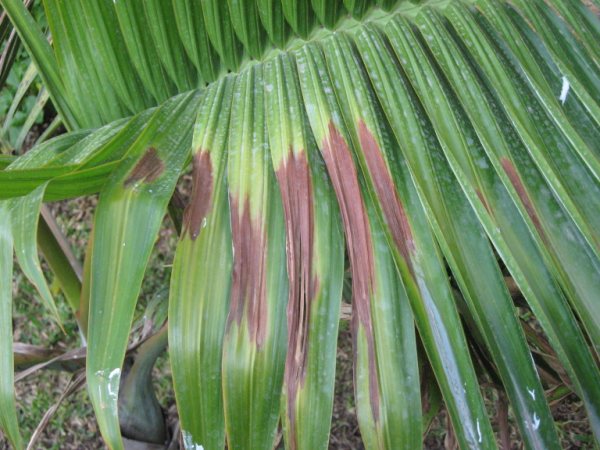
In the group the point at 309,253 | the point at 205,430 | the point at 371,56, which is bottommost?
the point at 205,430

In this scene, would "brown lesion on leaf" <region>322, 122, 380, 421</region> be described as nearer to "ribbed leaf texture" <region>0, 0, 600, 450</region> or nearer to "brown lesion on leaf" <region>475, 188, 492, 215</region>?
"ribbed leaf texture" <region>0, 0, 600, 450</region>

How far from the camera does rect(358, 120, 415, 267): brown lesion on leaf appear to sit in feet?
1.98

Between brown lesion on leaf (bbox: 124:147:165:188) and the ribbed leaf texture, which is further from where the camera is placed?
brown lesion on leaf (bbox: 124:147:165:188)

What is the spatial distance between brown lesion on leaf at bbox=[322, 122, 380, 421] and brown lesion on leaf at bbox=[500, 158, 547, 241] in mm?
142

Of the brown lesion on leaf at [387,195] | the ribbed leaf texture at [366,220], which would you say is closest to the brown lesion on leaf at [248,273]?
the ribbed leaf texture at [366,220]

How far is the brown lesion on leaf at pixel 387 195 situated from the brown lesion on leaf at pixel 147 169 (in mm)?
220

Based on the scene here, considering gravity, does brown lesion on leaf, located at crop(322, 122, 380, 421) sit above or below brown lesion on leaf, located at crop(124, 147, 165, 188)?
below

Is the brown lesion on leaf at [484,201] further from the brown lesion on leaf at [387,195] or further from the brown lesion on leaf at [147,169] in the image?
the brown lesion on leaf at [147,169]

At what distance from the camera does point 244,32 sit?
0.81 m

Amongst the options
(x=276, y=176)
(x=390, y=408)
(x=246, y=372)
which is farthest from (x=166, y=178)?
(x=390, y=408)

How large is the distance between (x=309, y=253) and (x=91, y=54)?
460 mm

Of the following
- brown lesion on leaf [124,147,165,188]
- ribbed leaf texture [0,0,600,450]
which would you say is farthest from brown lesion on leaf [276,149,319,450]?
brown lesion on leaf [124,147,165,188]

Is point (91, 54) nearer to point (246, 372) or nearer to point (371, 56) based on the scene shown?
point (371, 56)

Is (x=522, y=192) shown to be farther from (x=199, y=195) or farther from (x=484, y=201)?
(x=199, y=195)
